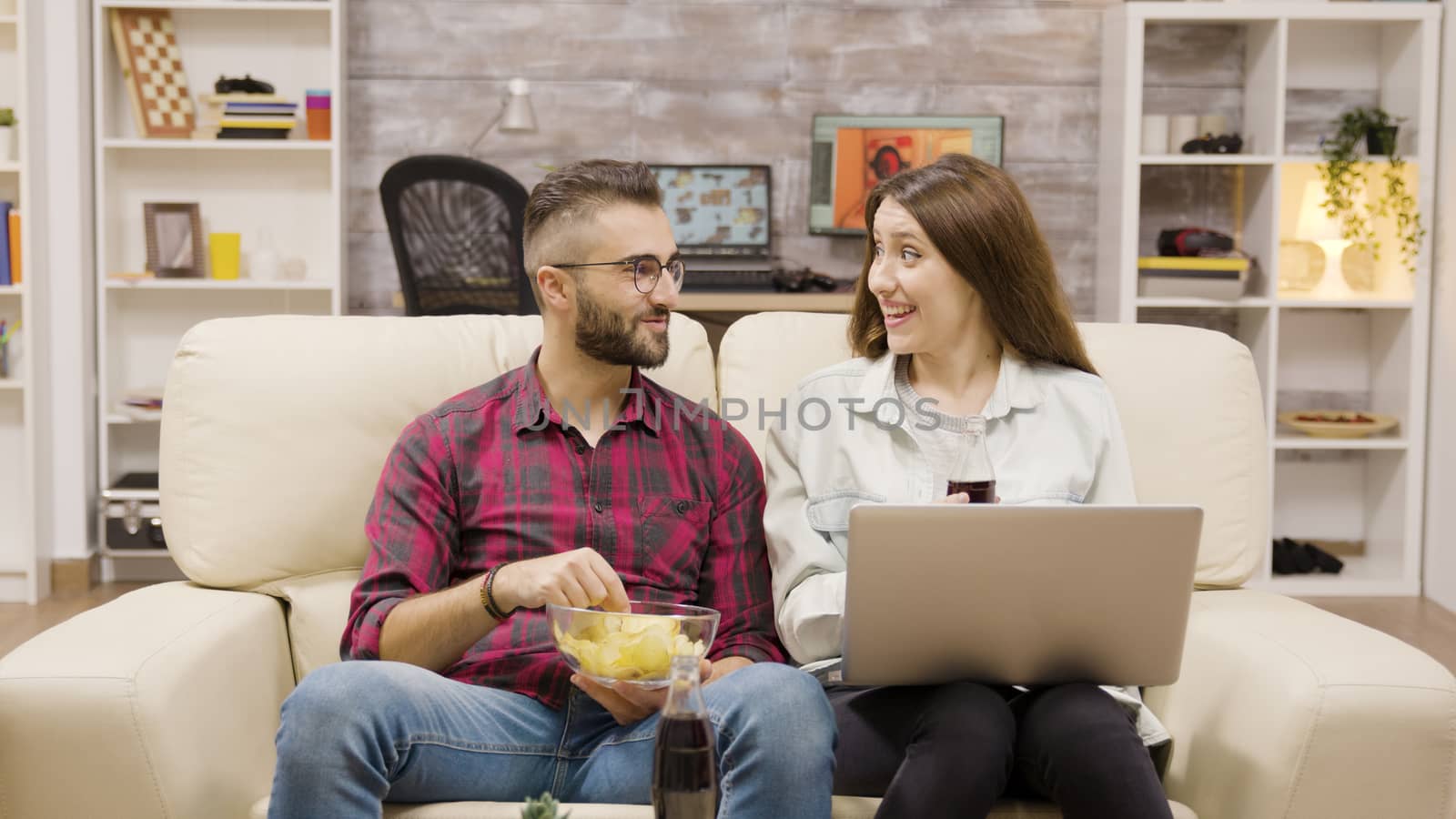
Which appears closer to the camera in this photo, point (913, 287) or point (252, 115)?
point (913, 287)

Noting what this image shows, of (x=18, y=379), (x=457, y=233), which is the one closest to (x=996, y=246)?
(x=457, y=233)

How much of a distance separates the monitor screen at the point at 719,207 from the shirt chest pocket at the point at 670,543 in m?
2.69

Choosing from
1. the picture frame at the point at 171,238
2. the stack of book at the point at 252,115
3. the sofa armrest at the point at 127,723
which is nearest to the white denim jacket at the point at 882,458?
the sofa armrest at the point at 127,723

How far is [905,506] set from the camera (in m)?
1.31

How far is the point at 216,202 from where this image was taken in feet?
14.0

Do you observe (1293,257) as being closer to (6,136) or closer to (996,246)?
(996,246)

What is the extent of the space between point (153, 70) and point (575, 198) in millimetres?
2841

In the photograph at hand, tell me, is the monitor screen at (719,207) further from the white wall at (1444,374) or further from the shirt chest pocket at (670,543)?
the shirt chest pocket at (670,543)

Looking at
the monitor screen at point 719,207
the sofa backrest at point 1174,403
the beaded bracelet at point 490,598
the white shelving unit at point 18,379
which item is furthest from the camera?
the monitor screen at point 719,207

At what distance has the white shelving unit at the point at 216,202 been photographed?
13.4 ft

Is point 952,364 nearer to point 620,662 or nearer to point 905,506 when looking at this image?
point 905,506

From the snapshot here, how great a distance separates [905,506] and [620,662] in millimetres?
320

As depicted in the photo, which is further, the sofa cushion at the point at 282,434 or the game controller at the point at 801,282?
the game controller at the point at 801,282

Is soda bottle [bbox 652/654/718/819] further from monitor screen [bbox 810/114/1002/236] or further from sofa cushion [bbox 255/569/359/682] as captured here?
monitor screen [bbox 810/114/1002/236]
